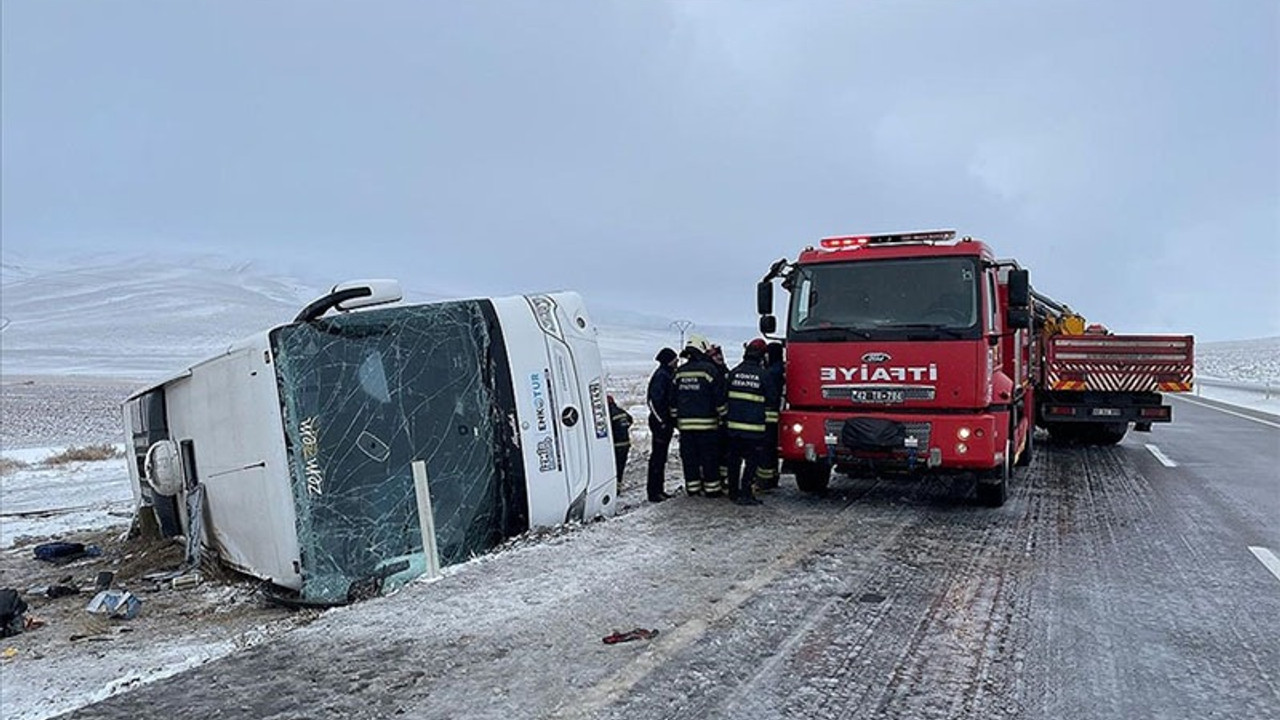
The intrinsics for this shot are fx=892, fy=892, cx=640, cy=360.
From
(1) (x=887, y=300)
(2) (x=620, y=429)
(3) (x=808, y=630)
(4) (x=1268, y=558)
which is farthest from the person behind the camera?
(2) (x=620, y=429)

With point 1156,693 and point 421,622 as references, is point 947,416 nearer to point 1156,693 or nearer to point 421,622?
point 1156,693

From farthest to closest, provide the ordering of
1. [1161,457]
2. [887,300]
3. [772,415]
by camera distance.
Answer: [1161,457], [772,415], [887,300]

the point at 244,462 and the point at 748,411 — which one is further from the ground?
the point at 244,462

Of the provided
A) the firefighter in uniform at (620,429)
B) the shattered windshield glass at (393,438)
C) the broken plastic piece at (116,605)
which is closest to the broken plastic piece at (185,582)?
the broken plastic piece at (116,605)

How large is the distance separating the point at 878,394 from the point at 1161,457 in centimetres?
716

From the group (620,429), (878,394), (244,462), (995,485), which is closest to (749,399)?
(878,394)

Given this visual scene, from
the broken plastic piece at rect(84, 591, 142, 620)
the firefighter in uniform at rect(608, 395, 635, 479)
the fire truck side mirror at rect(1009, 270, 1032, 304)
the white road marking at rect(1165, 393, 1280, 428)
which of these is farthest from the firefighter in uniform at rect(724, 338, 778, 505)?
the white road marking at rect(1165, 393, 1280, 428)

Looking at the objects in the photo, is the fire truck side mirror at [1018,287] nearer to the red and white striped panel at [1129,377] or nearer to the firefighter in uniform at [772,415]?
the firefighter in uniform at [772,415]

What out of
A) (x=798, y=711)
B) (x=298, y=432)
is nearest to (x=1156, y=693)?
(x=798, y=711)

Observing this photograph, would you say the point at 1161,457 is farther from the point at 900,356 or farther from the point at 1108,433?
the point at 900,356

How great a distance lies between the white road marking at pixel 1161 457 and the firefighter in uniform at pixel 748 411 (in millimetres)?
6568

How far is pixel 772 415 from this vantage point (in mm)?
8445

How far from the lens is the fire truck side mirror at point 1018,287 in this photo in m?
7.98

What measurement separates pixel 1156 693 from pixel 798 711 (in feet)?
5.20
